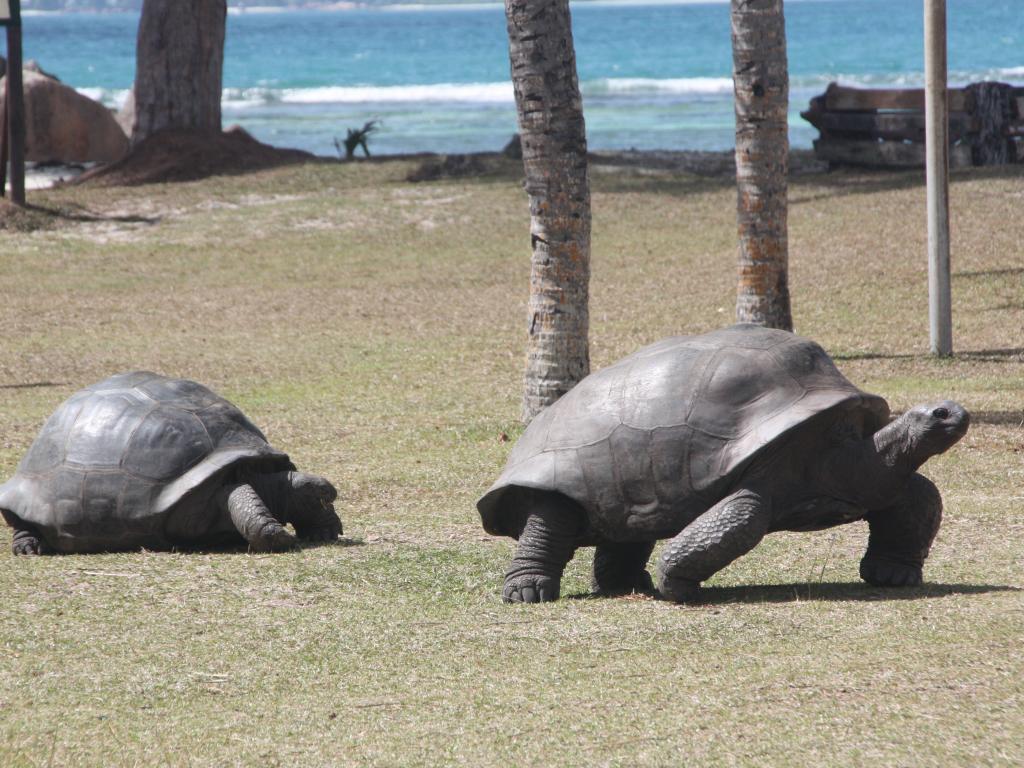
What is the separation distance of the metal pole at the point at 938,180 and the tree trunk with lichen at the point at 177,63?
15.7 meters

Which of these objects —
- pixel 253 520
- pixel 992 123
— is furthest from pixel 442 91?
pixel 253 520

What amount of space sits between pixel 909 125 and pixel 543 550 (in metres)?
15.9

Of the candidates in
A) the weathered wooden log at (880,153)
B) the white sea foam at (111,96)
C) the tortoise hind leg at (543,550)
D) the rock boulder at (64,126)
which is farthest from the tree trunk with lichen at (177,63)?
the white sea foam at (111,96)

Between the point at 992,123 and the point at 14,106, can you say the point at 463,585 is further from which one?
the point at 992,123

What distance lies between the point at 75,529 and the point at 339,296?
9316mm

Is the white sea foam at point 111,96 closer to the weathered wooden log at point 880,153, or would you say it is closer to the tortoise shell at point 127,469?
the weathered wooden log at point 880,153

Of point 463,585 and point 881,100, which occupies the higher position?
point 881,100

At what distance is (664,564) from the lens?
5391 mm

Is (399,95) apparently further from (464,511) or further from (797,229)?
(464,511)

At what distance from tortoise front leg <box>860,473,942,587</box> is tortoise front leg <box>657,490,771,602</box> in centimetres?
57

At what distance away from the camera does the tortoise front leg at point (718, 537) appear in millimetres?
5223

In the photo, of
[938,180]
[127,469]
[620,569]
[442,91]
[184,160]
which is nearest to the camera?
[620,569]

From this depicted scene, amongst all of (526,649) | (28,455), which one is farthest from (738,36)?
(526,649)

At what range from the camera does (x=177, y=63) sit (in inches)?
961
